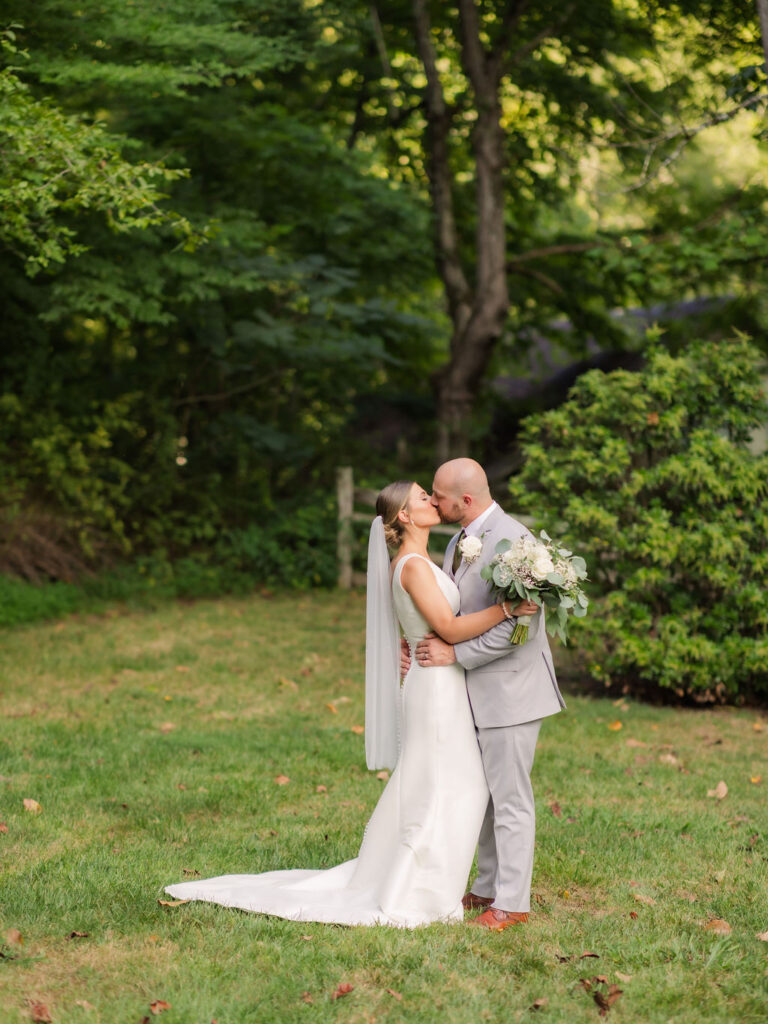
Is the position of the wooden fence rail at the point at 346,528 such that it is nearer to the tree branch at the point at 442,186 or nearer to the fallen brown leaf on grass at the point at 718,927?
the tree branch at the point at 442,186

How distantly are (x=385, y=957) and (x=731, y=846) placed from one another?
93.8 inches

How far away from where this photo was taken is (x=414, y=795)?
15.4 ft

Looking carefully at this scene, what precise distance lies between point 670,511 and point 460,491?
4.95 m

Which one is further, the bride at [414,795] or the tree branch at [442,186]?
the tree branch at [442,186]

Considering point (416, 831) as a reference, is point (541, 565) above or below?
above

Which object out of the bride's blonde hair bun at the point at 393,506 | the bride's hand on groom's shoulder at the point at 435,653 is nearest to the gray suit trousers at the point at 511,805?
the bride's hand on groom's shoulder at the point at 435,653

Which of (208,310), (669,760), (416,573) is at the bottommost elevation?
(669,760)

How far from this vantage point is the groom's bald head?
4617mm

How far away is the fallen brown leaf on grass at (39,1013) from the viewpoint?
3646 mm

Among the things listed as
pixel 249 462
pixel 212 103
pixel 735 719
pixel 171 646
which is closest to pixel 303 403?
pixel 249 462

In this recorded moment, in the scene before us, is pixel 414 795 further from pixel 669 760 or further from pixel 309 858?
pixel 669 760

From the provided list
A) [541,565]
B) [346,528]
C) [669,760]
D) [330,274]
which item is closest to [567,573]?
[541,565]

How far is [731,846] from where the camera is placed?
5.64 meters

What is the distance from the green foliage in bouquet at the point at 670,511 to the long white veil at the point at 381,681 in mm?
4325
